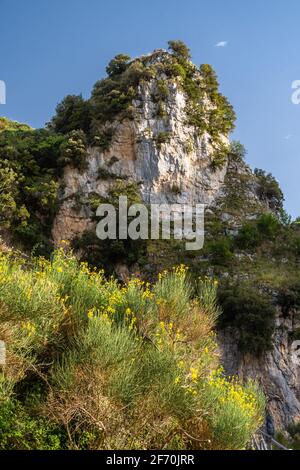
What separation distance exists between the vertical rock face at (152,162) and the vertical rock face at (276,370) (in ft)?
43.0

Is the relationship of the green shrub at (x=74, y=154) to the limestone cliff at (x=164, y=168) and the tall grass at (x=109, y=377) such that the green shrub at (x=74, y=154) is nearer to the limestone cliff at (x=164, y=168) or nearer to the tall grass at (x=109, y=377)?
the limestone cliff at (x=164, y=168)

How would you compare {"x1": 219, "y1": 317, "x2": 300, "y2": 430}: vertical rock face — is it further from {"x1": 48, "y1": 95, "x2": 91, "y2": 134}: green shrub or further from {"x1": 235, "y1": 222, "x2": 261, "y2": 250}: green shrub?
{"x1": 48, "y1": 95, "x2": 91, "y2": 134}: green shrub

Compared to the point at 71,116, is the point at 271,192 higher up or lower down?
lower down

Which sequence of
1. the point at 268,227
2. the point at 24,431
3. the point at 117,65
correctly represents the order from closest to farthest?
the point at 24,431, the point at 268,227, the point at 117,65

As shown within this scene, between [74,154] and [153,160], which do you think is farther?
[153,160]

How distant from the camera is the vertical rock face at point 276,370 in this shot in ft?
66.2

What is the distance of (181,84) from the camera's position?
3728 centimetres

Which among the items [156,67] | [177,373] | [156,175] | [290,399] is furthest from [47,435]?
[156,67]

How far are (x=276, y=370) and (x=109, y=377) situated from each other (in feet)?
45.3

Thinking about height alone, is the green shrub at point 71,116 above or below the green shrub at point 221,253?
above

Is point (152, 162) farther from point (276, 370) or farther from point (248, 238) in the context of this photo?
point (276, 370)

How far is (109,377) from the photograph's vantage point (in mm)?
9492

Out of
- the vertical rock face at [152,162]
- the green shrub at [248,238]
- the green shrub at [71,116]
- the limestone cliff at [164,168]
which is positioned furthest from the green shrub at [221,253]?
the green shrub at [71,116]

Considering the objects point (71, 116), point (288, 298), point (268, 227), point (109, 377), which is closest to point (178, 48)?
point (71, 116)
